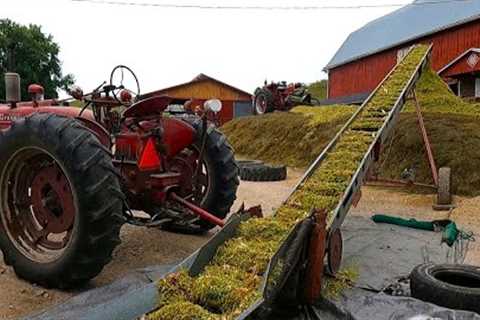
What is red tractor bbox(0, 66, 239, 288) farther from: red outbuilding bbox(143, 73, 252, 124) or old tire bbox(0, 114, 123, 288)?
red outbuilding bbox(143, 73, 252, 124)

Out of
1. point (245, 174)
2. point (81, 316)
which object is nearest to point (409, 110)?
point (245, 174)

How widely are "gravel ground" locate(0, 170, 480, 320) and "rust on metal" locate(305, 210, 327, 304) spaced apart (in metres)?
1.70

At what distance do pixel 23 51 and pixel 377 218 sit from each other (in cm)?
3409

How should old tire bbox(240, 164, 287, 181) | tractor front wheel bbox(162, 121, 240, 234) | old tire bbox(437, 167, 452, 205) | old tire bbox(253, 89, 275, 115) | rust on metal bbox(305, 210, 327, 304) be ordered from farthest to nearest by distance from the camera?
1. old tire bbox(253, 89, 275, 115)
2. old tire bbox(240, 164, 287, 181)
3. old tire bbox(437, 167, 452, 205)
4. tractor front wheel bbox(162, 121, 240, 234)
5. rust on metal bbox(305, 210, 327, 304)

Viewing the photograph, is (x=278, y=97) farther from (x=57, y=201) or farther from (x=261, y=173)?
(x=57, y=201)

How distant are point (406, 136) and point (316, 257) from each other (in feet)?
23.7

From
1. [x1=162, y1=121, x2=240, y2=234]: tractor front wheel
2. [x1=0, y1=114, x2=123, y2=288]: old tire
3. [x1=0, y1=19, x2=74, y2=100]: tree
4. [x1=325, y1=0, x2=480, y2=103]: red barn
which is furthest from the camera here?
[x1=0, y1=19, x2=74, y2=100]: tree

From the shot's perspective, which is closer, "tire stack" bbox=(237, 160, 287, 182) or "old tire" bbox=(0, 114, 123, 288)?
"old tire" bbox=(0, 114, 123, 288)

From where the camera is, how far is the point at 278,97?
63.1 ft

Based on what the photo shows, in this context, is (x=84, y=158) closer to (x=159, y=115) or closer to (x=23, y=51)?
(x=159, y=115)

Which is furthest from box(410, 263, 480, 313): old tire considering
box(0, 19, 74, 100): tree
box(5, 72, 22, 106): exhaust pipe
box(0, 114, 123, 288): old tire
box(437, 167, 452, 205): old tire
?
box(0, 19, 74, 100): tree

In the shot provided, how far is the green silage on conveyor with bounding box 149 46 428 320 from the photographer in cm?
255

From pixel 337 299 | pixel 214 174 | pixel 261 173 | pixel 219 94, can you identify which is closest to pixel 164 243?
pixel 214 174

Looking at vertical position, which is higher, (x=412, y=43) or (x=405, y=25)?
(x=405, y=25)
